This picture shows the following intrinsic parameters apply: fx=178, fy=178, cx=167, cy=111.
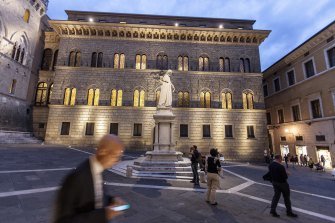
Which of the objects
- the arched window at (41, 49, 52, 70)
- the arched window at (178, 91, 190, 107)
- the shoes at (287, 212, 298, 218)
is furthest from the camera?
the arched window at (41, 49, 52, 70)

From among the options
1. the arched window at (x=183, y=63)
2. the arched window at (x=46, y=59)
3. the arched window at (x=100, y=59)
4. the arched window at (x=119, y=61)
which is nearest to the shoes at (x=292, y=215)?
the arched window at (x=183, y=63)

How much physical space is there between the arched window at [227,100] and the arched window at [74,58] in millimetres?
19413

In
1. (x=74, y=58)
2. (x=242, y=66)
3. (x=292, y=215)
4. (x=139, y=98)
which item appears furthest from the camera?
(x=242, y=66)

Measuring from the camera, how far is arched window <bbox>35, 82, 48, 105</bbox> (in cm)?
2467

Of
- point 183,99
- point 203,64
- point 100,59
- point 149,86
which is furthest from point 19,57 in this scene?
point 203,64

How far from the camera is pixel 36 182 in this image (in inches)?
273

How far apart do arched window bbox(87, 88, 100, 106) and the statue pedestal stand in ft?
45.5

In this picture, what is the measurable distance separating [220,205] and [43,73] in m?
28.9

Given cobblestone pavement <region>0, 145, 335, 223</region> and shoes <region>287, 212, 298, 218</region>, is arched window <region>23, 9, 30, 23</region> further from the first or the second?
shoes <region>287, 212, 298, 218</region>

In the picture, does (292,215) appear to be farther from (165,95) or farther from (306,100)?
(306,100)

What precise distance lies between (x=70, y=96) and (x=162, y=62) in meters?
12.4

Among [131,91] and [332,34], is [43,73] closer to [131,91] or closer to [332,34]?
[131,91]

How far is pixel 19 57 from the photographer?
2223 centimetres

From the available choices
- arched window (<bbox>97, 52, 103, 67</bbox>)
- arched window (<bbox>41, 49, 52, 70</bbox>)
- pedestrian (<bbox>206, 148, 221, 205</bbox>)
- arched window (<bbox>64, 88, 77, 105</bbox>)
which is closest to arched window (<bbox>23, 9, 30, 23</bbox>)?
arched window (<bbox>41, 49, 52, 70</bbox>)
